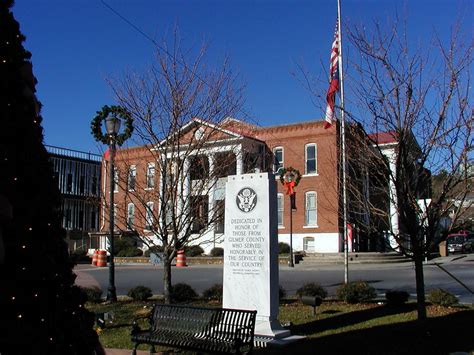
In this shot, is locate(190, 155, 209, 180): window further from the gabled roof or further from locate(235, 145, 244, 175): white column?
locate(235, 145, 244, 175): white column

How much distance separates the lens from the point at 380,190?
10398 millimetres

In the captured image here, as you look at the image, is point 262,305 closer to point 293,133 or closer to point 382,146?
point 382,146

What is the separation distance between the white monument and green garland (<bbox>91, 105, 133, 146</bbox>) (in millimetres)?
4799

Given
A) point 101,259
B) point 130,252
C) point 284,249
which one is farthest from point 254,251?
point 130,252

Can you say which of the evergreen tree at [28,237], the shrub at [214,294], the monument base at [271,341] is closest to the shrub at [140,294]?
the shrub at [214,294]

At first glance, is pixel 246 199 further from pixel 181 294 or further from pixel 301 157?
pixel 301 157

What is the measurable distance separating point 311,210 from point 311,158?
146 inches

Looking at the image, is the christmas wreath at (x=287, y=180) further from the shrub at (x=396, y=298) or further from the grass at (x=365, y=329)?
the shrub at (x=396, y=298)

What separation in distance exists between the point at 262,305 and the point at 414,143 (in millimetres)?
3809

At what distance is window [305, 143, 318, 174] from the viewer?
37688mm

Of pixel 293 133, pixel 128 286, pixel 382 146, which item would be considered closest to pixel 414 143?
pixel 382 146

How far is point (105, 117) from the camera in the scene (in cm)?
1454

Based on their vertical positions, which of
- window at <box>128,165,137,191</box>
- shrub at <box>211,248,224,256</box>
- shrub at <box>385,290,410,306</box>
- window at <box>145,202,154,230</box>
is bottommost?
shrub at <box>385,290,410,306</box>

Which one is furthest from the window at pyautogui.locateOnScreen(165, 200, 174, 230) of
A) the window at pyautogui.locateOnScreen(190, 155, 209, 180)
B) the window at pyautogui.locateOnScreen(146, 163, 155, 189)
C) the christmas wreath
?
the christmas wreath
